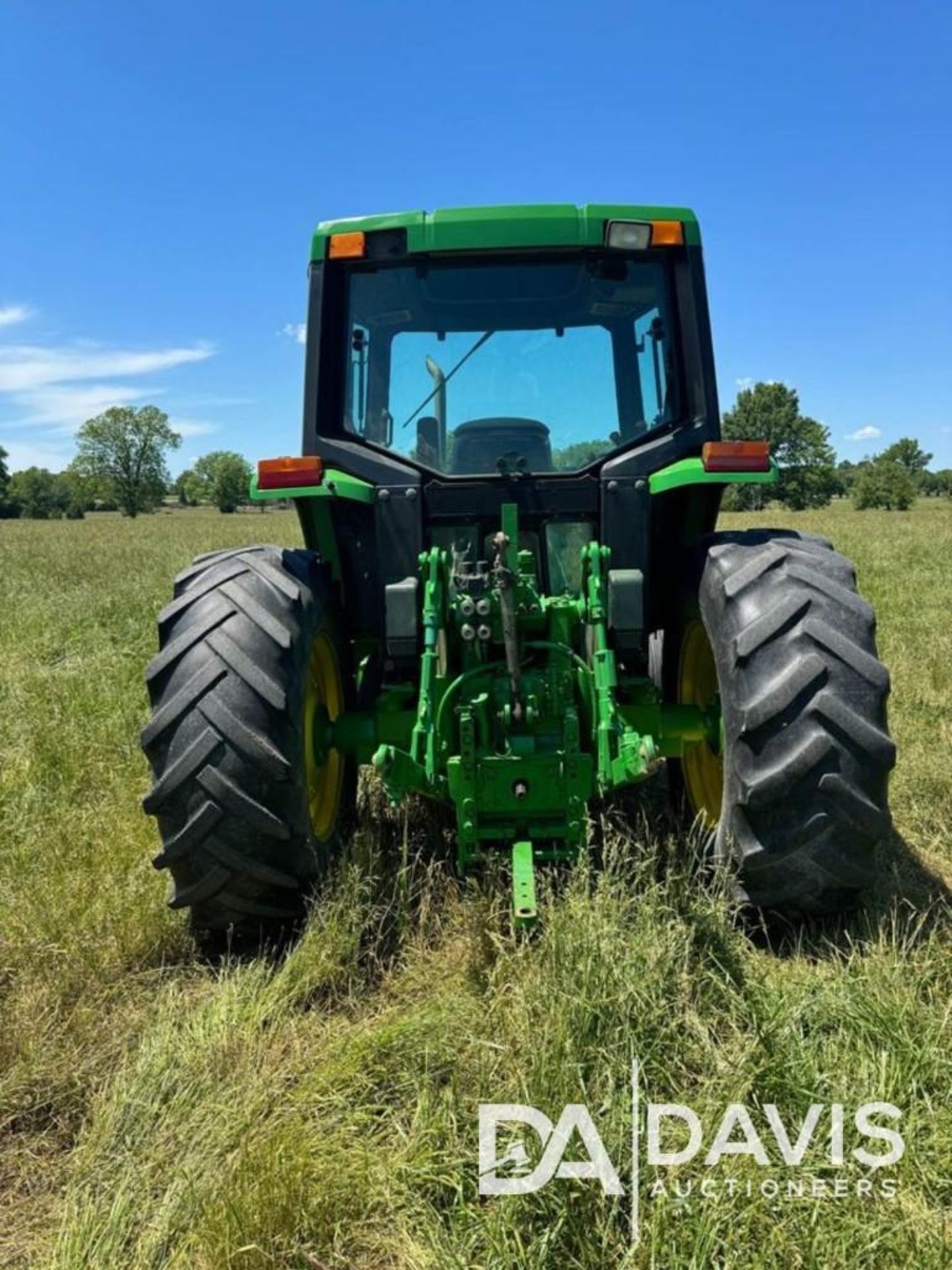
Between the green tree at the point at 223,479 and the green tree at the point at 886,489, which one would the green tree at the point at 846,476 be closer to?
the green tree at the point at 886,489

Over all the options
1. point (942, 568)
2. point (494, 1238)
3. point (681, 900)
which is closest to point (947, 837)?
point (681, 900)

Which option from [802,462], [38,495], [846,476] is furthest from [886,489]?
[38,495]

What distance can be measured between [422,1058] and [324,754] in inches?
53.3

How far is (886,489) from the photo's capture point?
198 ft

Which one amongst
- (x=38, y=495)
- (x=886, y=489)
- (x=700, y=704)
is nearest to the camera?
(x=700, y=704)

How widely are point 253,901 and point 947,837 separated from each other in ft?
A: 9.00

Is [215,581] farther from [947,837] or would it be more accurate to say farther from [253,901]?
[947,837]

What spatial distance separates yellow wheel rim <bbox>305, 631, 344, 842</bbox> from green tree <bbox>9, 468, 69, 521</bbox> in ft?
260

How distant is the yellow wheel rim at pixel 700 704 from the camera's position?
3406 millimetres

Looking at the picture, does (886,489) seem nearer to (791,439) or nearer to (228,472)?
(791,439)

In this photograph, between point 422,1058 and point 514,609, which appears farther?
point 514,609

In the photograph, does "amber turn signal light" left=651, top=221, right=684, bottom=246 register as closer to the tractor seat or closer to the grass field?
the tractor seat

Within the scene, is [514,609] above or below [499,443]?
below

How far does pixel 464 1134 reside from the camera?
1921mm
